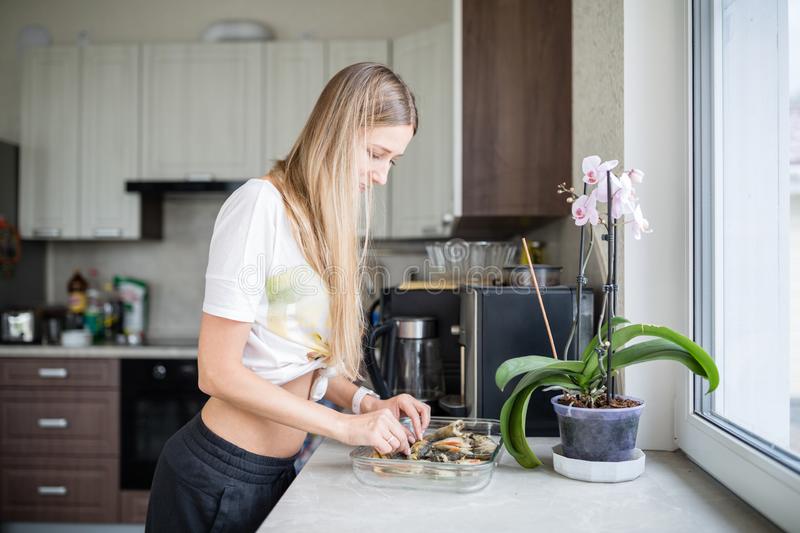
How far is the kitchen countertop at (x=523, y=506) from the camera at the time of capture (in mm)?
832

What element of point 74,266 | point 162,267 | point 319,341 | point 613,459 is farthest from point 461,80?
point 74,266

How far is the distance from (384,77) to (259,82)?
7.10 feet

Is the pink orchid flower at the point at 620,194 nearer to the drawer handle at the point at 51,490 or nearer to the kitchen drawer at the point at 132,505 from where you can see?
the kitchen drawer at the point at 132,505

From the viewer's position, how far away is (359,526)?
2.72 feet

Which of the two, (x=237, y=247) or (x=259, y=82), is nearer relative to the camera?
(x=237, y=247)

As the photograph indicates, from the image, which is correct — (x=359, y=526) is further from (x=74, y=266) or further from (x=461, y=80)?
(x=74, y=266)

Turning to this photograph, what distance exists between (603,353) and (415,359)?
65cm

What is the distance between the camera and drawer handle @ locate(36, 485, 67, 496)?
9.22ft

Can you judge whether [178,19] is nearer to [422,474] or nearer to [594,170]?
[594,170]

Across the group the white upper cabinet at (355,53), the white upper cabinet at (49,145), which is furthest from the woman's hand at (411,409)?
the white upper cabinet at (49,145)

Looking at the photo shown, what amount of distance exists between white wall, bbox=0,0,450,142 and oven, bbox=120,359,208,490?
1.70 metres

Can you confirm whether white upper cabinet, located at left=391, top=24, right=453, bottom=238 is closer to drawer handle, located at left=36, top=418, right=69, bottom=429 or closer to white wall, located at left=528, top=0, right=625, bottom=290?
white wall, located at left=528, top=0, right=625, bottom=290

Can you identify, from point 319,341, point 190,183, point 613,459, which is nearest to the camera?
point 613,459

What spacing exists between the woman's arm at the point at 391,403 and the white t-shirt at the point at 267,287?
0.34ft
